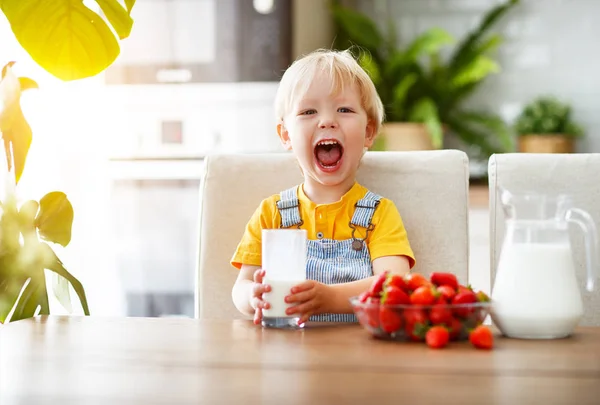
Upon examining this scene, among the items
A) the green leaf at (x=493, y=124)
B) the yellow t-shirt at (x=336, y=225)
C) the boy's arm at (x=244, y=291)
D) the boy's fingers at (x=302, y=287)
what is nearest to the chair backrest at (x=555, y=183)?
the yellow t-shirt at (x=336, y=225)

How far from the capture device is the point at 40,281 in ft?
5.27

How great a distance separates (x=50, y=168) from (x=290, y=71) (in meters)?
1.11

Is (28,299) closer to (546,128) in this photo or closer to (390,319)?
(390,319)

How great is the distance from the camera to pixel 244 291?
61.9 inches

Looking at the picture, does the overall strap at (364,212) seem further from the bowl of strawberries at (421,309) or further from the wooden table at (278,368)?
the bowl of strawberries at (421,309)

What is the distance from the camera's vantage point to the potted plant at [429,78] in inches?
144

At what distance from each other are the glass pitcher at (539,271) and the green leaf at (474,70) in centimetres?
266

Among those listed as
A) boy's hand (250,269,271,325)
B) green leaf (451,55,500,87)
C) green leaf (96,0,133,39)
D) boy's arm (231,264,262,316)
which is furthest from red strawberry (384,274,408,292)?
green leaf (451,55,500,87)

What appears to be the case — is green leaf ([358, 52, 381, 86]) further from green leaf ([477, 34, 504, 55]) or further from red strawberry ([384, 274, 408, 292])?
red strawberry ([384, 274, 408, 292])

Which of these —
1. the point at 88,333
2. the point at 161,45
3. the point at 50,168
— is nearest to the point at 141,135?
the point at 161,45

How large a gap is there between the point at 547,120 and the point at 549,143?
0.13 metres

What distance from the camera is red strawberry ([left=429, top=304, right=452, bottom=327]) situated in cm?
108

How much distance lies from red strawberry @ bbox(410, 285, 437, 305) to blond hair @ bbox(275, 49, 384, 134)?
2.36 ft

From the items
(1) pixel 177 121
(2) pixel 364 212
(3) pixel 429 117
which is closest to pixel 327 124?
(2) pixel 364 212
